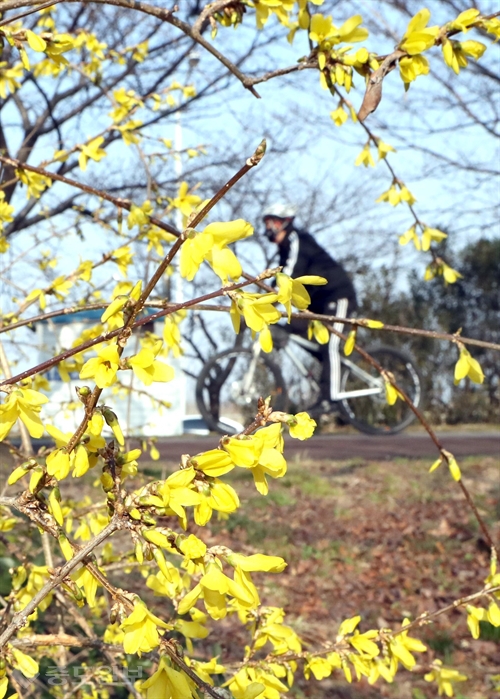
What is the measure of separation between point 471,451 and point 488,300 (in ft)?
19.4

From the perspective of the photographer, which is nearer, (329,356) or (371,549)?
(371,549)

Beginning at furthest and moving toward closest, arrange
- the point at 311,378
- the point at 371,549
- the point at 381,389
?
the point at 311,378 < the point at 381,389 < the point at 371,549


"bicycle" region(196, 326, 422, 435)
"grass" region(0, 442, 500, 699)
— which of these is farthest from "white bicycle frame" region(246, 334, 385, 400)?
"grass" region(0, 442, 500, 699)

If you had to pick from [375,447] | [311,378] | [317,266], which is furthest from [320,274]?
[375,447]

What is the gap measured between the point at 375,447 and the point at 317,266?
1.86 metres

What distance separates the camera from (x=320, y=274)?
22.7 feet

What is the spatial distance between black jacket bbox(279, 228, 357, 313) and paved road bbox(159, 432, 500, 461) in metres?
1.35

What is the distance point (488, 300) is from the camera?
12.0m

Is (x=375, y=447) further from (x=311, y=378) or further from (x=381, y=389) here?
(x=311, y=378)

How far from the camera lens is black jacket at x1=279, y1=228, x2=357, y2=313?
6.81m

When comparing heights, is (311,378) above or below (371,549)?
above

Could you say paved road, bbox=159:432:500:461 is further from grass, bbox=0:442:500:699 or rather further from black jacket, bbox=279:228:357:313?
black jacket, bbox=279:228:357:313

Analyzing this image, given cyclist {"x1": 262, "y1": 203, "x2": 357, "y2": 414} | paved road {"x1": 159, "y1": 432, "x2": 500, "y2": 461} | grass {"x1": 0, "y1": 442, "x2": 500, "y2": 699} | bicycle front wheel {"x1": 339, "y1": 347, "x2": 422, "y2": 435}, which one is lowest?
grass {"x1": 0, "y1": 442, "x2": 500, "y2": 699}

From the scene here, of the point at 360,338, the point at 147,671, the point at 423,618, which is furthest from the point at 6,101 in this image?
the point at 360,338
